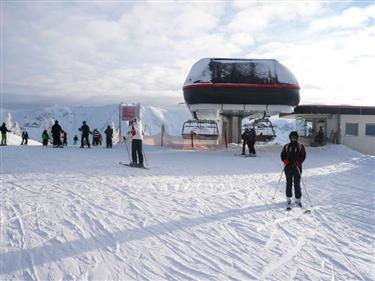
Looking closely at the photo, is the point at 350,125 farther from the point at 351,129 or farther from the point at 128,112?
the point at 128,112

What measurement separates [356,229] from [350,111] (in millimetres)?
20705

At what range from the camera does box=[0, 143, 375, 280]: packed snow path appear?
175 inches

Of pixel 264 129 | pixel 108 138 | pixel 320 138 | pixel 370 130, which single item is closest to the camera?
pixel 108 138

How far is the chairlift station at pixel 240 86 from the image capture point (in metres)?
21.5

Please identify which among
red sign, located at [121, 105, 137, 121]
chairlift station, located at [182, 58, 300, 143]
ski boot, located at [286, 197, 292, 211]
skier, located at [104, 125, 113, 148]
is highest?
chairlift station, located at [182, 58, 300, 143]

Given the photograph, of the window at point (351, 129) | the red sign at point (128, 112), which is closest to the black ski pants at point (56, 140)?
the red sign at point (128, 112)

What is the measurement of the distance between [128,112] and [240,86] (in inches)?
329

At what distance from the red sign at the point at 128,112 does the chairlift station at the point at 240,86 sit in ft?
15.1

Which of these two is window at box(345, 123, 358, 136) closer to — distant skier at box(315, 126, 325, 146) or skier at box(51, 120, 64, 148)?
distant skier at box(315, 126, 325, 146)

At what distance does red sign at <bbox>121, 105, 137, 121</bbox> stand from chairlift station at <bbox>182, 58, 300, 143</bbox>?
461 cm

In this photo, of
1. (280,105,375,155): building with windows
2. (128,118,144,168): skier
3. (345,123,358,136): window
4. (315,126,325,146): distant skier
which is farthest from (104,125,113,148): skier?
(345,123,358,136): window

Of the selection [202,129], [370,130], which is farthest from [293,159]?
[370,130]

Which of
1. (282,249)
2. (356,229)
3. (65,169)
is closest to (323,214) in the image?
(356,229)

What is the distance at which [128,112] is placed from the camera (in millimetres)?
24547
